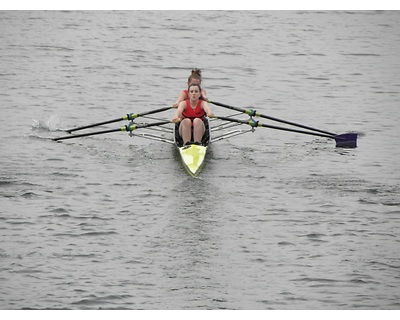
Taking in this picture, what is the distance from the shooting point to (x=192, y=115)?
912 inches

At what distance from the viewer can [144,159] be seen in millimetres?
23500

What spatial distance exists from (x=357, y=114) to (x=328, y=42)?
10.4m

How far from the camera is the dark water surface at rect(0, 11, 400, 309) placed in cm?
1695

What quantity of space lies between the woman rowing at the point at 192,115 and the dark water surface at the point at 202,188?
0.70 m

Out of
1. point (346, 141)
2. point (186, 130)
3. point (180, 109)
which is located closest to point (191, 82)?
point (180, 109)

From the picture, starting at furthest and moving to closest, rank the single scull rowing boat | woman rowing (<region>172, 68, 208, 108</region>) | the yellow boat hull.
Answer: woman rowing (<region>172, 68, 208, 108</region>)
the single scull rowing boat
the yellow boat hull

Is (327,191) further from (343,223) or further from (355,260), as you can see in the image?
(355,260)

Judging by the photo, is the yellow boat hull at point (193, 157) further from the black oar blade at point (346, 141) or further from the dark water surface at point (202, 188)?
the black oar blade at point (346, 141)

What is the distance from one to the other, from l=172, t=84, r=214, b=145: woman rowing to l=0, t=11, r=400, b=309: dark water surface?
70 centimetres

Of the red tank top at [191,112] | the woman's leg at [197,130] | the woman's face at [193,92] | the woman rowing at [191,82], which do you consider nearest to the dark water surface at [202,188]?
the woman's leg at [197,130]

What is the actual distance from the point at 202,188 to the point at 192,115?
2.38 meters

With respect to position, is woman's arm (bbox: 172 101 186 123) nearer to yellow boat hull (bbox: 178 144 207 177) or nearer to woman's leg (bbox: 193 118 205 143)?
woman's leg (bbox: 193 118 205 143)

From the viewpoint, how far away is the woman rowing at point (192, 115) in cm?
2272

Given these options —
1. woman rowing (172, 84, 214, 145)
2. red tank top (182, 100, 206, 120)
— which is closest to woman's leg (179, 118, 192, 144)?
woman rowing (172, 84, 214, 145)
